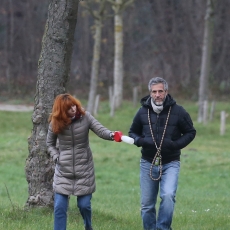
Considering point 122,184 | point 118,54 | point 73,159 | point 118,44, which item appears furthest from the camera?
point 118,54

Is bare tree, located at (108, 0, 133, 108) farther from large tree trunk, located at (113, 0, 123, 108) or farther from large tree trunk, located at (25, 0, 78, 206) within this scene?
large tree trunk, located at (25, 0, 78, 206)

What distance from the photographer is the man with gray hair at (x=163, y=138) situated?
703 cm

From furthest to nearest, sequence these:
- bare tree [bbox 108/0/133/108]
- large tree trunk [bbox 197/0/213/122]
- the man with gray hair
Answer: bare tree [bbox 108/0/133/108] → large tree trunk [bbox 197/0/213/122] → the man with gray hair

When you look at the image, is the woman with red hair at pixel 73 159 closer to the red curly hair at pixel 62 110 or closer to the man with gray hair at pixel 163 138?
the red curly hair at pixel 62 110

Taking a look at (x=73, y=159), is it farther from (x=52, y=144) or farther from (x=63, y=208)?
(x=63, y=208)

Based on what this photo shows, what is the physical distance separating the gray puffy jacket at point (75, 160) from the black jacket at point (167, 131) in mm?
477

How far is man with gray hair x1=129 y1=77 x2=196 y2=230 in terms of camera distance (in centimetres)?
703

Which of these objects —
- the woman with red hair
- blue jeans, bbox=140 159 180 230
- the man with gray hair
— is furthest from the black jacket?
the woman with red hair

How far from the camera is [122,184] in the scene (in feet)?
51.4

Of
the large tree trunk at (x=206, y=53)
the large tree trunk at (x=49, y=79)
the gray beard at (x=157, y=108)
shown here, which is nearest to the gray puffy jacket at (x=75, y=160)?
the gray beard at (x=157, y=108)

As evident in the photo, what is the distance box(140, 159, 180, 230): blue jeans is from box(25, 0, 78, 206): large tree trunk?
1824 millimetres

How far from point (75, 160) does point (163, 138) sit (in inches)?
39.4

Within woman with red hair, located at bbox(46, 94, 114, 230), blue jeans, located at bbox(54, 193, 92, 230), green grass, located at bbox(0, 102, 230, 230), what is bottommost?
green grass, located at bbox(0, 102, 230, 230)

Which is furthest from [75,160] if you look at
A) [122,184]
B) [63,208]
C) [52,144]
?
[122,184]
